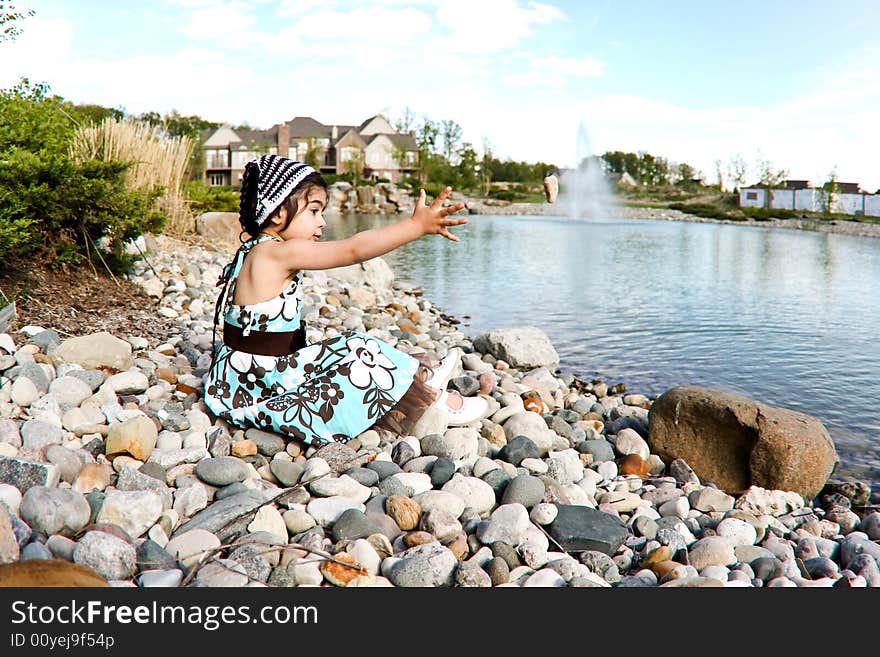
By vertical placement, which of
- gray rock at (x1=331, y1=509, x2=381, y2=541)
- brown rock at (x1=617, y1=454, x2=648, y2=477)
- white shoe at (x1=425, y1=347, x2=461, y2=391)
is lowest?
brown rock at (x1=617, y1=454, x2=648, y2=477)

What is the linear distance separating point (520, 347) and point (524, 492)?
3.09 meters

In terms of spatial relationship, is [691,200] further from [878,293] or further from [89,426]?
[89,426]

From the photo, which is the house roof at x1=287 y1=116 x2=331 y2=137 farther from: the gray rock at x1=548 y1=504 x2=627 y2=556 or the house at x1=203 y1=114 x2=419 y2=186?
the gray rock at x1=548 y1=504 x2=627 y2=556

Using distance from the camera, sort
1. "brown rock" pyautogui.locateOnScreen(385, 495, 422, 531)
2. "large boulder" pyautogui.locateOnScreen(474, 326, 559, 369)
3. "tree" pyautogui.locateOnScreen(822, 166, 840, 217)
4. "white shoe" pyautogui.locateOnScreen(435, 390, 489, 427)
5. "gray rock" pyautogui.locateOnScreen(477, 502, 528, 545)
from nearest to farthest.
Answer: "gray rock" pyautogui.locateOnScreen(477, 502, 528, 545)
"brown rock" pyautogui.locateOnScreen(385, 495, 422, 531)
"white shoe" pyautogui.locateOnScreen(435, 390, 489, 427)
"large boulder" pyautogui.locateOnScreen(474, 326, 559, 369)
"tree" pyautogui.locateOnScreen(822, 166, 840, 217)

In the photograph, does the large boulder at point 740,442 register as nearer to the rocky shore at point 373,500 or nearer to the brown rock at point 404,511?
the rocky shore at point 373,500

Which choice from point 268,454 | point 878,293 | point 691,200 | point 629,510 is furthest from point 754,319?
point 691,200

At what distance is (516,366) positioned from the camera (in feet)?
19.2

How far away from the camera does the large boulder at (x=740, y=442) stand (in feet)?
11.8

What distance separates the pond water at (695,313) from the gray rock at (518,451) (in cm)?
192

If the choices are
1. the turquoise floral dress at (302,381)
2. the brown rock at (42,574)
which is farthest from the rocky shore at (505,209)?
the brown rock at (42,574)

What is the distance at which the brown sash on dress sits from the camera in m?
3.25

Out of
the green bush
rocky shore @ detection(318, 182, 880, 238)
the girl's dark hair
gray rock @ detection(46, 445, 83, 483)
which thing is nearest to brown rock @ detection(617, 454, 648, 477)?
the girl's dark hair

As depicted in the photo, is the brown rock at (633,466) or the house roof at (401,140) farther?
the house roof at (401,140)

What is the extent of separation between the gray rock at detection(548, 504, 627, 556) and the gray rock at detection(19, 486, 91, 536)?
1.64 m
